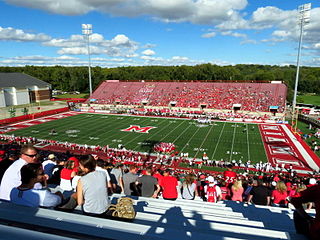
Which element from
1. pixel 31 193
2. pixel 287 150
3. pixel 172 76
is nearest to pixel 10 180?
pixel 31 193

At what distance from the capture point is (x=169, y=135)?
28.3m

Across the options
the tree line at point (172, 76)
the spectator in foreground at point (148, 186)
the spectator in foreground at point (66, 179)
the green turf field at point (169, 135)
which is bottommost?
the green turf field at point (169, 135)

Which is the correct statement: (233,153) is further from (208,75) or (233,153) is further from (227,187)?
(208,75)

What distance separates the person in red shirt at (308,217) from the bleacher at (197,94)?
41.1 m

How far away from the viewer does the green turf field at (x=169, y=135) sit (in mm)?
23138

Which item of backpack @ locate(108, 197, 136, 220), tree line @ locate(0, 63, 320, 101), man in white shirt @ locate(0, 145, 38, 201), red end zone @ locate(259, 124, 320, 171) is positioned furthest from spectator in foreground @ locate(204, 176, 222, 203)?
tree line @ locate(0, 63, 320, 101)

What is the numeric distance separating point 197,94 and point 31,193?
47486 mm

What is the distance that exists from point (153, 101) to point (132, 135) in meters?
22.5

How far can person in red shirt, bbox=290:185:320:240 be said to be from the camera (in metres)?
2.81

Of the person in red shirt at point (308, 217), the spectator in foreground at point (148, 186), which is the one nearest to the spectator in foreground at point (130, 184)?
the spectator in foreground at point (148, 186)

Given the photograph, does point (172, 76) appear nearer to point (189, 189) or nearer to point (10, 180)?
point (189, 189)

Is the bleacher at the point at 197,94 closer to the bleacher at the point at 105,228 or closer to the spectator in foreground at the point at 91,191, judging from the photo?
the bleacher at the point at 105,228

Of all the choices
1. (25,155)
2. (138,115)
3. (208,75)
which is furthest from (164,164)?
(208,75)

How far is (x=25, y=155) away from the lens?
159 inches
